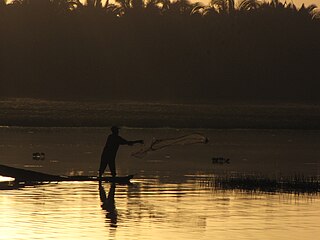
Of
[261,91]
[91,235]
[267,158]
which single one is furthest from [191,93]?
[91,235]

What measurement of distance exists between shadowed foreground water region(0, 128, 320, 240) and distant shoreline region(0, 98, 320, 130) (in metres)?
45.5

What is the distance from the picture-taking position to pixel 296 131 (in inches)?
3875

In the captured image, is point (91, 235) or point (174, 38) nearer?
point (91, 235)

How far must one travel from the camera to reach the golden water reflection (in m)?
25.2

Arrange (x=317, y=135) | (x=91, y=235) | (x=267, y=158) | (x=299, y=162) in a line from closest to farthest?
(x=91, y=235)
(x=299, y=162)
(x=267, y=158)
(x=317, y=135)

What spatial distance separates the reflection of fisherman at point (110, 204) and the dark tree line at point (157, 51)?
272 ft

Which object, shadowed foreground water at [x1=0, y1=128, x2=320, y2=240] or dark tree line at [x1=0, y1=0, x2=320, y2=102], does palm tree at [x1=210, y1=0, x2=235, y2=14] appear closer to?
dark tree line at [x1=0, y1=0, x2=320, y2=102]

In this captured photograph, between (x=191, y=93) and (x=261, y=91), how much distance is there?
289 inches

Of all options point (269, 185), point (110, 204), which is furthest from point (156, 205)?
point (269, 185)

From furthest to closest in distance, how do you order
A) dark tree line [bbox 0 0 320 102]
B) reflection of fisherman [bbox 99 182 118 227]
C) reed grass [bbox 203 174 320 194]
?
dark tree line [bbox 0 0 320 102]
reed grass [bbox 203 174 320 194]
reflection of fisherman [bbox 99 182 118 227]

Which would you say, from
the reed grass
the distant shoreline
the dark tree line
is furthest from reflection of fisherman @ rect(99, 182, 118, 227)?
the dark tree line

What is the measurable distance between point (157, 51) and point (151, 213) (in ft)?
328

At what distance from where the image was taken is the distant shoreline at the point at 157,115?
4013 inches

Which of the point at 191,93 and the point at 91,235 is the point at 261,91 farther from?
the point at 91,235
